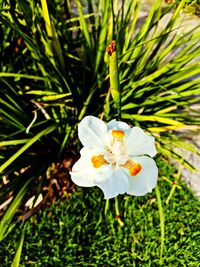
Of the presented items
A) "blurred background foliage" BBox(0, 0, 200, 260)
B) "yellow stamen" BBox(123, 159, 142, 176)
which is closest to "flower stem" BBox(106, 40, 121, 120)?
"yellow stamen" BBox(123, 159, 142, 176)

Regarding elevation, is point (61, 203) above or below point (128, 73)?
below

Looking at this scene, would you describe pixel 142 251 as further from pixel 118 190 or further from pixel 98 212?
pixel 118 190

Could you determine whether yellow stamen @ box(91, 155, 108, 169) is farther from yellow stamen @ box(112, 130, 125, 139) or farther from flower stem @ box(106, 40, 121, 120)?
flower stem @ box(106, 40, 121, 120)

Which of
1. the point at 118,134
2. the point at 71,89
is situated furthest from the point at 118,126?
the point at 71,89

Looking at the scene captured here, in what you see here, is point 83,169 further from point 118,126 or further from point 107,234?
point 107,234

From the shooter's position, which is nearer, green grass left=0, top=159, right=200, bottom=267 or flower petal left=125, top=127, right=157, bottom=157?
flower petal left=125, top=127, right=157, bottom=157

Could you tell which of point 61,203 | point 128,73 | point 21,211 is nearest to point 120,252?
point 61,203
